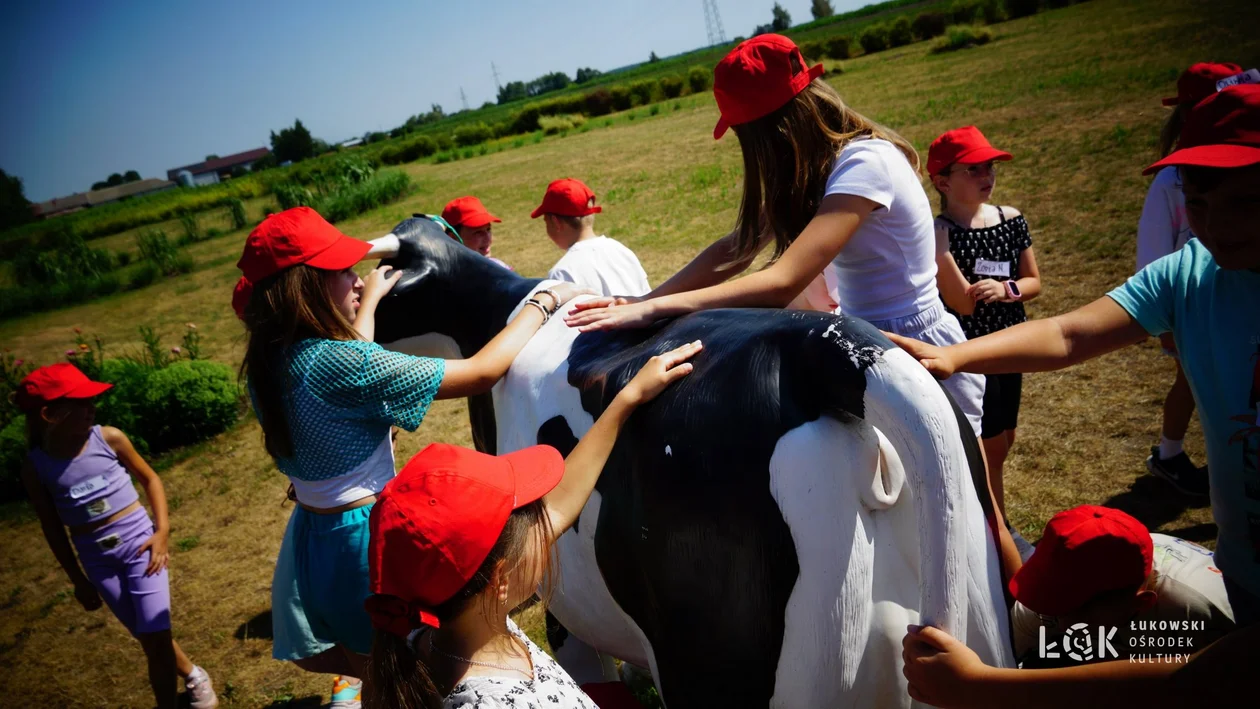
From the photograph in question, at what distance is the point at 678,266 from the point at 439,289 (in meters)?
6.55

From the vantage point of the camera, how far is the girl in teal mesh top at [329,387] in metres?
2.17

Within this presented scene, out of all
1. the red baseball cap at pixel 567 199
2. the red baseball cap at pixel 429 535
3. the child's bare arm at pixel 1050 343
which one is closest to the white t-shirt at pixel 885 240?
the child's bare arm at pixel 1050 343

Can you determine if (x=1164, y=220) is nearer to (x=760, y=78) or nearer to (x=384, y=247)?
(x=760, y=78)

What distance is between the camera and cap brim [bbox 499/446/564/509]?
4.91 feet

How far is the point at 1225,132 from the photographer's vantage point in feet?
4.26

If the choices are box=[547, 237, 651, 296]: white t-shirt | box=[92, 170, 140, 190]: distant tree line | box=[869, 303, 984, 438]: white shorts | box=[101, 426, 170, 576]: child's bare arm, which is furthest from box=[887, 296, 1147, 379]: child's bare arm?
box=[92, 170, 140, 190]: distant tree line

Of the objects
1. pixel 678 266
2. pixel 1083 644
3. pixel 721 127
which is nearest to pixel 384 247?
pixel 721 127

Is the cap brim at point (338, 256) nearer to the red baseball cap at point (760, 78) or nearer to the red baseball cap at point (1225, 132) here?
the red baseball cap at point (760, 78)

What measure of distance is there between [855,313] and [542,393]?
96 centimetres

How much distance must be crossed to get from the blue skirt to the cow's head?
77 cm

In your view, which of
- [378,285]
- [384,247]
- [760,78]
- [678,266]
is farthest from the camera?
[678,266]

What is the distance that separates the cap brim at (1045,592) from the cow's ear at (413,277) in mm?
2193

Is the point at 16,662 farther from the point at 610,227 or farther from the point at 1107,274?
the point at 610,227

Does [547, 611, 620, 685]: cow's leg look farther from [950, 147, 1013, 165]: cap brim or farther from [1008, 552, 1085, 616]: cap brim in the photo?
[950, 147, 1013, 165]: cap brim
